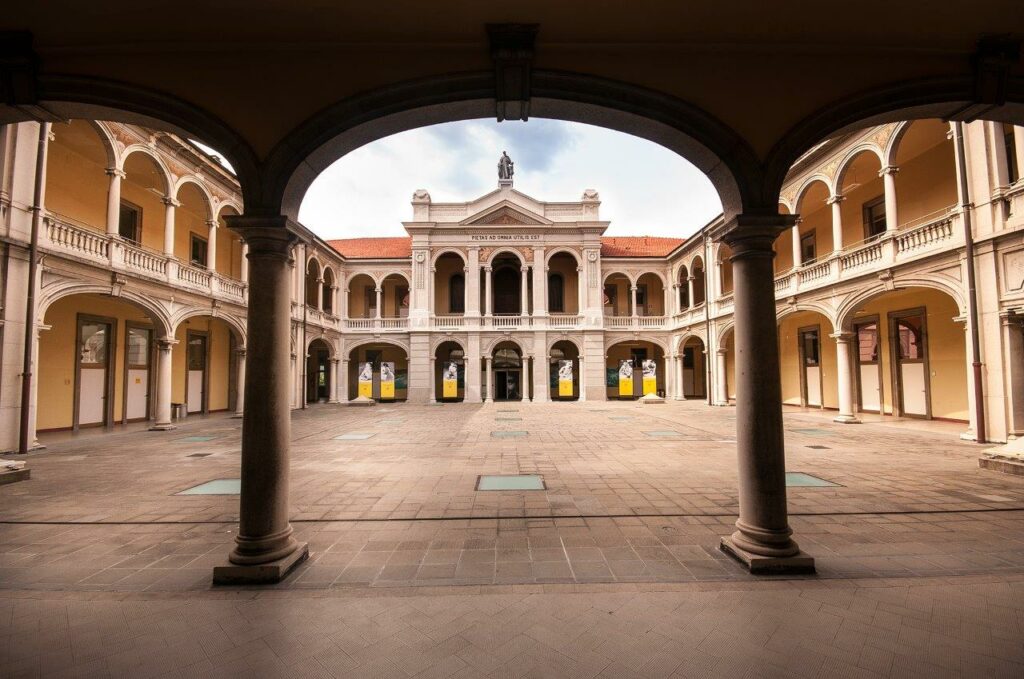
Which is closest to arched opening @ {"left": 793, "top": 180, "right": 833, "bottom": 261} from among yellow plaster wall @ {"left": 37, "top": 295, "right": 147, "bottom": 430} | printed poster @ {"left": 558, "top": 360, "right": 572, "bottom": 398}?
printed poster @ {"left": 558, "top": 360, "right": 572, "bottom": 398}

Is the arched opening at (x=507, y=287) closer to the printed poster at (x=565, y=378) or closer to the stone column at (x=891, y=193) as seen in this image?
the printed poster at (x=565, y=378)

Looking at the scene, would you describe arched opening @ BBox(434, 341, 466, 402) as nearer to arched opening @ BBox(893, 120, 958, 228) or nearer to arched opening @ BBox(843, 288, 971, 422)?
arched opening @ BBox(843, 288, 971, 422)

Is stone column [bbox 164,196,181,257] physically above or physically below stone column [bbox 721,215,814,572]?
above

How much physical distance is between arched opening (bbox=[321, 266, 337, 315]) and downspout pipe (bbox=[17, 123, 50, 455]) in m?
15.8

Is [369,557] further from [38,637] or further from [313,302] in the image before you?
[313,302]

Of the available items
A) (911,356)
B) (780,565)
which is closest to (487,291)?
(911,356)

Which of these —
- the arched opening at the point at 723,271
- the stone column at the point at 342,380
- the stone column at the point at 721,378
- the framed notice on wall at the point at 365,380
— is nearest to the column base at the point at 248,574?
the stone column at the point at 721,378

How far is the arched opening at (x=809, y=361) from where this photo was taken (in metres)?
17.6

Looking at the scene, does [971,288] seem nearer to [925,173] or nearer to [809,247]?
[925,173]

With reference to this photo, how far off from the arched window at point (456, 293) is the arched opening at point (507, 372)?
379 centimetres

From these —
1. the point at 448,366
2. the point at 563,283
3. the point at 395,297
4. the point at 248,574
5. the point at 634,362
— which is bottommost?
the point at 248,574

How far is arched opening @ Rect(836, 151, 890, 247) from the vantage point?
14328 millimetres

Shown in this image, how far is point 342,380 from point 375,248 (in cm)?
945

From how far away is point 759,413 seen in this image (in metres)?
3.68
